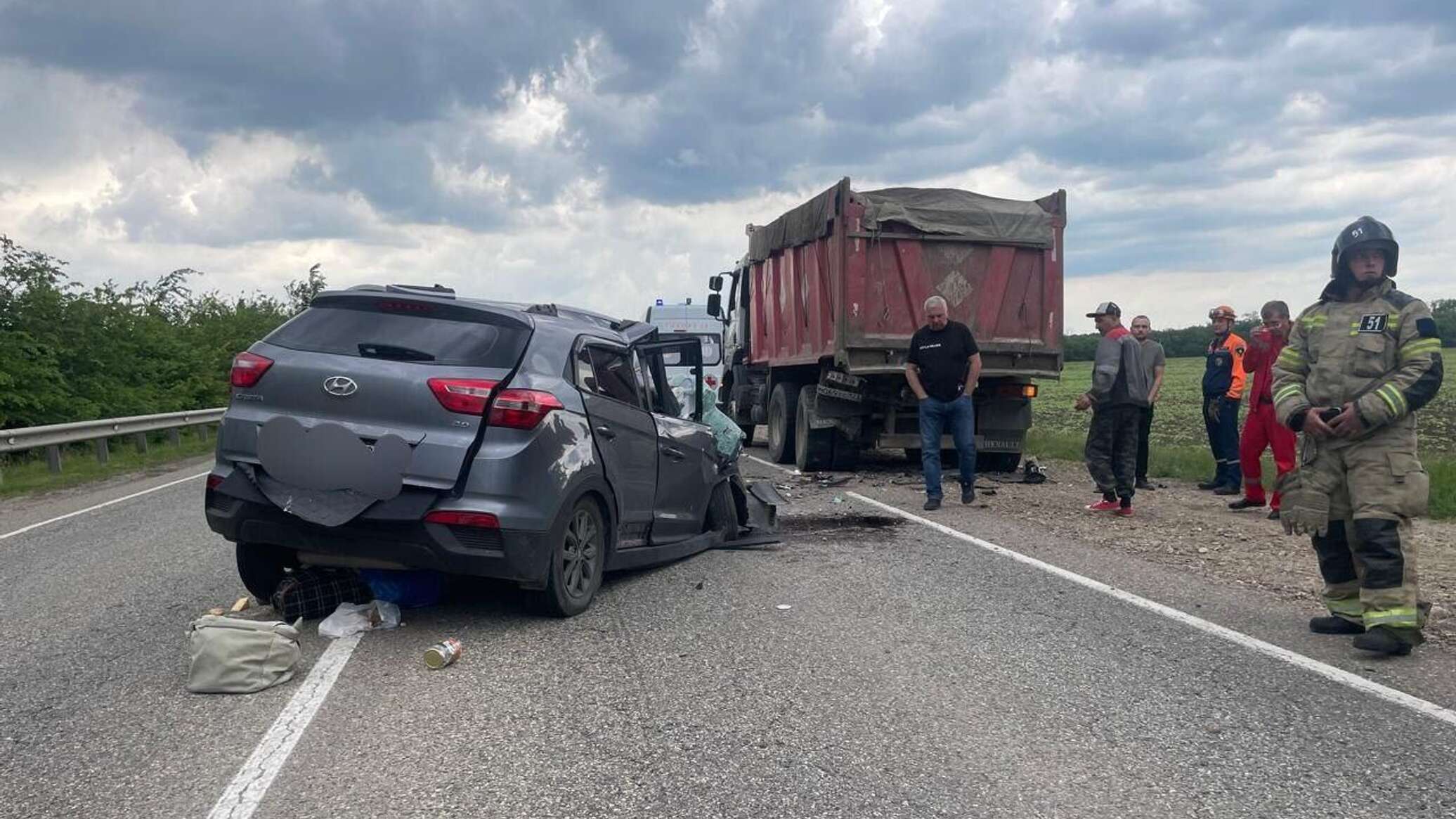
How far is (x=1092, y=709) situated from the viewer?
4.43 meters

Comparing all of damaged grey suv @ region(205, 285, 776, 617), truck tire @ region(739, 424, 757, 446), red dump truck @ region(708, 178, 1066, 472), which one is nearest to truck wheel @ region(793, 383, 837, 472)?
red dump truck @ region(708, 178, 1066, 472)

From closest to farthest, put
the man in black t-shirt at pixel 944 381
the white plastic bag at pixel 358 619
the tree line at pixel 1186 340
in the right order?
the white plastic bag at pixel 358 619 → the man in black t-shirt at pixel 944 381 → the tree line at pixel 1186 340

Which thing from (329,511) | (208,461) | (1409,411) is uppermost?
(1409,411)

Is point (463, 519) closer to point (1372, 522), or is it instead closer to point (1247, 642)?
point (1247, 642)

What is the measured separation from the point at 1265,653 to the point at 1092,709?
54.0 inches

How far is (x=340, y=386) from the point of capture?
5.37 metres

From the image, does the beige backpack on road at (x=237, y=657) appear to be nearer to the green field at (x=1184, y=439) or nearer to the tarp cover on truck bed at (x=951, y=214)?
the tarp cover on truck bed at (x=951, y=214)

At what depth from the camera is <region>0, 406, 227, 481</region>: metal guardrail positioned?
15445 mm

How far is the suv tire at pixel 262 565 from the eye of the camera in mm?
5824

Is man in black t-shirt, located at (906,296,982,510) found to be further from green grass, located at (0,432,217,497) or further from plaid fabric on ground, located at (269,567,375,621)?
green grass, located at (0,432,217,497)

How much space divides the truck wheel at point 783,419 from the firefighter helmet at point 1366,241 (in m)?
9.35

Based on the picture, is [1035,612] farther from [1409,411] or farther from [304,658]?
[304,658]

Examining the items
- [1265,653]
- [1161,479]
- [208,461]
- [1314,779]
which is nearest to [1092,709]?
[1314,779]

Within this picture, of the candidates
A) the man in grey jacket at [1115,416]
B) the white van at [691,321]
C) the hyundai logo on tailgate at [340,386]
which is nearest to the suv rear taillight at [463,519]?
the hyundai logo on tailgate at [340,386]
